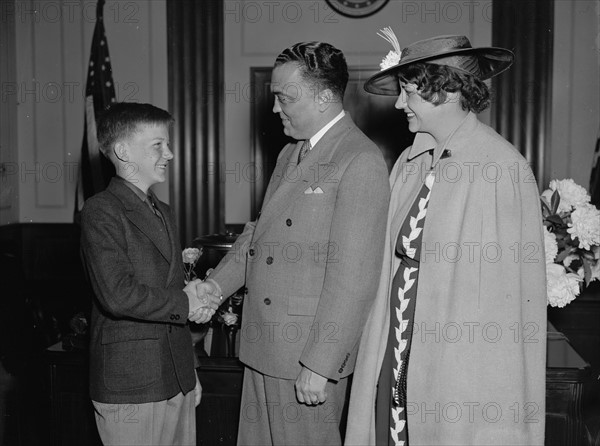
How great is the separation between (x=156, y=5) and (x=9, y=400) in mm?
3693

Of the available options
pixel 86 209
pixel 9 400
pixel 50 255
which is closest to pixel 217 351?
pixel 86 209

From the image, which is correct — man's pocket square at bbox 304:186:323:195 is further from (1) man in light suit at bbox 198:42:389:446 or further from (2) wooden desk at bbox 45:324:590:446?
(2) wooden desk at bbox 45:324:590:446

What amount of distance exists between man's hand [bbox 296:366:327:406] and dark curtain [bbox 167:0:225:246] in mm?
4378

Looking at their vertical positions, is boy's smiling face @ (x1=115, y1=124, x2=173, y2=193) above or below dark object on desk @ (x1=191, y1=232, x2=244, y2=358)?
above

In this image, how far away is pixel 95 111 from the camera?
6.19 metres

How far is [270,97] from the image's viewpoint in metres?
6.29

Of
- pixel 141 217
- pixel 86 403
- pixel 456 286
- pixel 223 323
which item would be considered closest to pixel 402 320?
pixel 456 286

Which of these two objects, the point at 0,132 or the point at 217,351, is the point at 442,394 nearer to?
the point at 217,351

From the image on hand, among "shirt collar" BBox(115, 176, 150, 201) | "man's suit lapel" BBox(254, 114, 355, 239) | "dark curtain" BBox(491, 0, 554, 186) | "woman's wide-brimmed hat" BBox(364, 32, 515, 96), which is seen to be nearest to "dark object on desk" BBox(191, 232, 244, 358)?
"man's suit lapel" BBox(254, 114, 355, 239)

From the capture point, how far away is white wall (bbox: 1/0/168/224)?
6371 mm

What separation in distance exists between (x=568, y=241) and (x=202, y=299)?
1462 mm

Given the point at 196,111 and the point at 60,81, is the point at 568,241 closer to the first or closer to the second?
the point at 196,111

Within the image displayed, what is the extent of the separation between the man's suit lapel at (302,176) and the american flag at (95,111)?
160 inches

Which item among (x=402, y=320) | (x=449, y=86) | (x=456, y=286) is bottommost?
(x=402, y=320)
